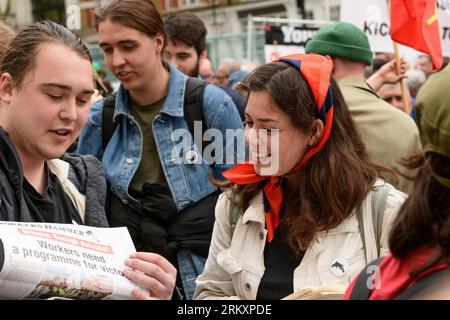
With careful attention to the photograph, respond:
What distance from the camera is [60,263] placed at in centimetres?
231

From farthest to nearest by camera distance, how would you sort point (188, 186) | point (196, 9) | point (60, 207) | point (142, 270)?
point (196, 9) → point (188, 186) → point (60, 207) → point (142, 270)

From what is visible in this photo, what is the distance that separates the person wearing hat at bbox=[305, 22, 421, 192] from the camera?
4.17 m

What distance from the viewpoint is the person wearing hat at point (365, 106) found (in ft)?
13.7

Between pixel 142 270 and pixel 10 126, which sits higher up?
pixel 10 126

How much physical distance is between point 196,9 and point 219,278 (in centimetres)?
2497

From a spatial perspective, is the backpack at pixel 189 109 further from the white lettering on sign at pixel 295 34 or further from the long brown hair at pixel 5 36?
the white lettering on sign at pixel 295 34

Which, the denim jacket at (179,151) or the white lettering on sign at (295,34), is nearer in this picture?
the denim jacket at (179,151)

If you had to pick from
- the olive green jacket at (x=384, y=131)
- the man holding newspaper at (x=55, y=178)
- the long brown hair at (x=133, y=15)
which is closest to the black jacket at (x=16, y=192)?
the man holding newspaper at (x=55, y=178)

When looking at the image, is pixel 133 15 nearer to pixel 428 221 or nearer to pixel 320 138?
pixel 320 138

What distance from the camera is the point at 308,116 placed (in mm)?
3064

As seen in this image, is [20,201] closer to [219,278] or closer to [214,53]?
[219,278]

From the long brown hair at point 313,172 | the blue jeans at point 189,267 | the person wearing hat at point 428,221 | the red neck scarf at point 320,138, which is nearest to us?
the person wearing hat at point 428,221

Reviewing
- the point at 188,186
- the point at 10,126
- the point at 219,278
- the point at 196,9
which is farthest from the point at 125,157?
the point at 196,9

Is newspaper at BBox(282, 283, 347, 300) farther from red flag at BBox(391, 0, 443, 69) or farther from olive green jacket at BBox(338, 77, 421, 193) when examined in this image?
red flag at BBox(391, 0, 443, 69)
